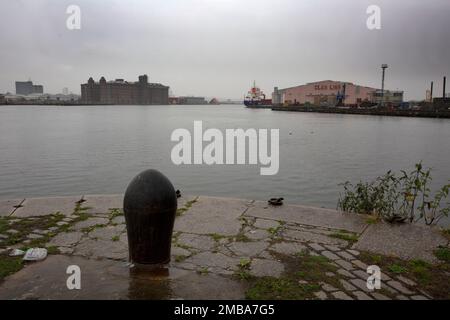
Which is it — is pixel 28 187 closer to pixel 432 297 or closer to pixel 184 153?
pixel 184 153

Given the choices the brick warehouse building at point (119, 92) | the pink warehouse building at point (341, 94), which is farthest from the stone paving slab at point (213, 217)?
the brick warehouse building at point (119, 92)

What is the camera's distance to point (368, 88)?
101 m

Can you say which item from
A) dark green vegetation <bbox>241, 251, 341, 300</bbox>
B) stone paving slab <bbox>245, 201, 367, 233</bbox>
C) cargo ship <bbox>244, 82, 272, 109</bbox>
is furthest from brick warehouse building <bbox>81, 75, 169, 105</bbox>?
dark green vegetation <bbox>241, 251, 341, 300</bbox>

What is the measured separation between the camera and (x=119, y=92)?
174 metres

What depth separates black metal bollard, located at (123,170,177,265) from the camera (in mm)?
3732

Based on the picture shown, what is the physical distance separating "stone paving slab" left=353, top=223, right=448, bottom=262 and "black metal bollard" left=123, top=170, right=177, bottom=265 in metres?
2.37

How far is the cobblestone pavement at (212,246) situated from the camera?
347 cm

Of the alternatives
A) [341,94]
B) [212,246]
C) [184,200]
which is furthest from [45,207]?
[341,94]

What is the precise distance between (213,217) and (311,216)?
154 centimetres

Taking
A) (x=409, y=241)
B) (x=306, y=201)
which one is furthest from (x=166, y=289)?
(x=306, y=201)

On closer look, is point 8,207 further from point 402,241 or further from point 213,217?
point 402,241

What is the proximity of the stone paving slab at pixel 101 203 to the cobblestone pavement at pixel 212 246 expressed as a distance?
0.02m

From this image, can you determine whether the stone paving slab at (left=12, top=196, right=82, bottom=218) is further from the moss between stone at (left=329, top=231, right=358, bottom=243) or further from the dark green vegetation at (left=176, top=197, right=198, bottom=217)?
the moss between stone at (left=329, top=231, right=358, bottom=243)
